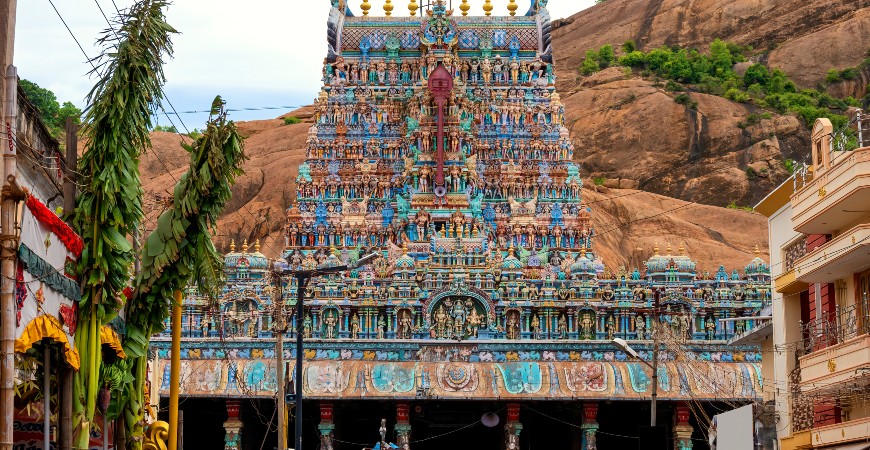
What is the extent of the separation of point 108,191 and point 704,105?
7847 centimetres

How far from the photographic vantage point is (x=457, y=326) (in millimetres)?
55594

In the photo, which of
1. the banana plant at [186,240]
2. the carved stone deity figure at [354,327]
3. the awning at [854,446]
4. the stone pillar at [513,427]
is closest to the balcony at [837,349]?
the awning at [854,446]

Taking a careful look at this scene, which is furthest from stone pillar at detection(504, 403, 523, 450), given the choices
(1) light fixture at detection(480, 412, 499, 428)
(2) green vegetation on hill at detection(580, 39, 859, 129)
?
(2) green vegetation on hill at detection(580, 39, 859, 129)

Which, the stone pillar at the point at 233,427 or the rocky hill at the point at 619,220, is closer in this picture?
the stone pillar at the point at 233,427

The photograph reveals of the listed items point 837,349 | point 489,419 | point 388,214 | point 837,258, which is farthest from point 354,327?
point 837,258

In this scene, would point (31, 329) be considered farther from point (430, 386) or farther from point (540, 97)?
point (540, 97)

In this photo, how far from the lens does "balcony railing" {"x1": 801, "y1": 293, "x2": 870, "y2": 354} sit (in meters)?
32.9

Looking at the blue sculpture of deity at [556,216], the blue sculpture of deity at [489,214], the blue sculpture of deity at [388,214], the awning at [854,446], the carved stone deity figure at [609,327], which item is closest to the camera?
the awning at [854,446]

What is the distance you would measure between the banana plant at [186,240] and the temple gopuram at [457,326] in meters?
22.0

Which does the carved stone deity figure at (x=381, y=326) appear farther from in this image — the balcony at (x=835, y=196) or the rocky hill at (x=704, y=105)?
the rocky hill at (x=704, y=105)

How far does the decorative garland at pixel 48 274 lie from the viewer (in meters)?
22.6

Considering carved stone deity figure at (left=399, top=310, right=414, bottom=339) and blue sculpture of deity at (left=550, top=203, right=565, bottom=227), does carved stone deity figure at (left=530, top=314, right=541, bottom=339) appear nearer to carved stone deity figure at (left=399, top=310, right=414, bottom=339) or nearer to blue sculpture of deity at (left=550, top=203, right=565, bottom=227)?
carved stone deity figure at (left=399, top=310, right=414, bottom=339)

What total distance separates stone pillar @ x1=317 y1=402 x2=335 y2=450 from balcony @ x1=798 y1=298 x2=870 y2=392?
2047 cm

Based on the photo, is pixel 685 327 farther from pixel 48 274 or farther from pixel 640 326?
pixel 48 274
